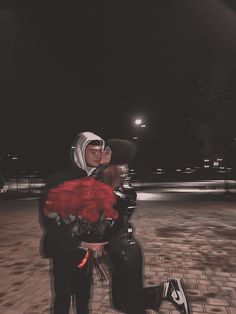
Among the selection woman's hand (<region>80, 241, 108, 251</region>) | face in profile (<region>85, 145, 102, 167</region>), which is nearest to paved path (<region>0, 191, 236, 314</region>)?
woman's hand (<region>80, 241, 108, 251</region>)

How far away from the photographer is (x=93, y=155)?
298 cm

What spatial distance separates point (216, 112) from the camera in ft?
61.4

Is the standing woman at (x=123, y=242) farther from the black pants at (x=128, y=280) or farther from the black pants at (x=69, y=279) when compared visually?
the black pants at (x=69, y=279)

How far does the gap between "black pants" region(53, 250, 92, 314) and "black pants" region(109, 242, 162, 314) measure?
0.76ft

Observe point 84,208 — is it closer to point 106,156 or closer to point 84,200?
point 84,200

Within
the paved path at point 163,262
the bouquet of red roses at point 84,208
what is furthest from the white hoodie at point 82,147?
the paved path at point 163,262

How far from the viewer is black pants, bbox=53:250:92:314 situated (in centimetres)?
277

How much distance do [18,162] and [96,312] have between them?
249 feet

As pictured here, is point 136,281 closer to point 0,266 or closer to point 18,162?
point 0,266

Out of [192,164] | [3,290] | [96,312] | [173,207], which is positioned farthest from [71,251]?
[192,164]

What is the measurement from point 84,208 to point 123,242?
60cm

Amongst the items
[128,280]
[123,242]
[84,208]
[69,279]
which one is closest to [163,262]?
[128,280]

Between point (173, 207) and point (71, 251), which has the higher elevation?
point (71, 251)

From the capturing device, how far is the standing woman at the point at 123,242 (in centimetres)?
291
